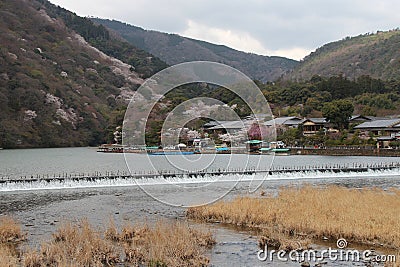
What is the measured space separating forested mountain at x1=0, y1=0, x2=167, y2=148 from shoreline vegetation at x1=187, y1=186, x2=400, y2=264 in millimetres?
59189

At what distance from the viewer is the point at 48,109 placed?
277 ft

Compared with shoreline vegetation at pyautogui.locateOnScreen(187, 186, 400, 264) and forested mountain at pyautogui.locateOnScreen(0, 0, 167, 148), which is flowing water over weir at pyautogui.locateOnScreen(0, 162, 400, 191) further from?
forested mountain at pyautogui.locateOnScreen(0, 0, 167, 148)

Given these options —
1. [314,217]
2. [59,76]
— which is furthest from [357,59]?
[314,217]

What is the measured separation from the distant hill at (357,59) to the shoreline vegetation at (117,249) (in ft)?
321

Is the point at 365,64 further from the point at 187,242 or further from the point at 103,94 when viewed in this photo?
the point at 187,242

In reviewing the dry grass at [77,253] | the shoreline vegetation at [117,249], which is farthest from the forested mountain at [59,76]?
the dry grass at [77,253]

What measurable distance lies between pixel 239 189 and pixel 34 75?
76.3m

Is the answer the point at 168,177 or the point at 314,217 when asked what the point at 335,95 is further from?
the point at 314,217

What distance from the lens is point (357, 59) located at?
131 meters

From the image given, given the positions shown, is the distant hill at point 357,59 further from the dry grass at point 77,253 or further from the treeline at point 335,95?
the dry grass at point 77,253

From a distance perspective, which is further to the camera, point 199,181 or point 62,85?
point 62,85

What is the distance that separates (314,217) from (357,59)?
125 metres

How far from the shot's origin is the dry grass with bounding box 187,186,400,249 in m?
12.4

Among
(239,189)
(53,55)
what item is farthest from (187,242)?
(53,55)
